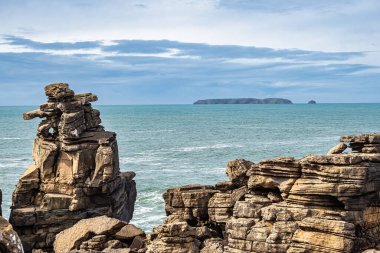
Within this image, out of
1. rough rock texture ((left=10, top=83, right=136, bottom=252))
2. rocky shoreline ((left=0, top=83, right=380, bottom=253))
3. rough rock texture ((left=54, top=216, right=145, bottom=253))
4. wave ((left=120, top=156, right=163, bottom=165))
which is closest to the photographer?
rocky shoreline ((left=0, top=83, right=380, bottom=253))

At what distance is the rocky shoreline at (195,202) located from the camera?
29531 millimetres

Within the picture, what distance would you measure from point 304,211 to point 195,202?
9.31m

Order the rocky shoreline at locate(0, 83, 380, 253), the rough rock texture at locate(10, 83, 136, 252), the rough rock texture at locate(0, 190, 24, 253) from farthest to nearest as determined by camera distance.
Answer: the rough rock texture at locate(10, 83, 136, 252)
the rocky shoreline at locate(0, 83, 380, 253)
the rough rock texture at locate(0, 190, 24, 253)

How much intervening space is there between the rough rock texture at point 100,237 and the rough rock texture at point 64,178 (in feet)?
26.2

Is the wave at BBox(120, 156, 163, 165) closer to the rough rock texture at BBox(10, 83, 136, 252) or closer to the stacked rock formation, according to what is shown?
the rough rock texture at BBox(10, 83, 136, 252)

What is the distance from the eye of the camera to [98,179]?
48312mm

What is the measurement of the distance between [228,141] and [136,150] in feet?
113

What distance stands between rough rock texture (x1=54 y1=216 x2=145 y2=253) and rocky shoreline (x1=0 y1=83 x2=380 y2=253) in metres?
0.07

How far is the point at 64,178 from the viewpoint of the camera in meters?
49.2

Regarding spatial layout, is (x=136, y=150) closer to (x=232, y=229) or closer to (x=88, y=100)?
(x=88, y=100)

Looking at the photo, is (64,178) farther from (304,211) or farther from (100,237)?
(304,211)

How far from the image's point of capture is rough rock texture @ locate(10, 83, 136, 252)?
155 feet

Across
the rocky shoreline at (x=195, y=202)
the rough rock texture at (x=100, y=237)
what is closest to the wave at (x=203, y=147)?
the rocky shoreline at (x=195, y=202)

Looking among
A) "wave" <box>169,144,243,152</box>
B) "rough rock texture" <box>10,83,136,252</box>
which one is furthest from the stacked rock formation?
"wave" <box>169,144,243,152</box>
